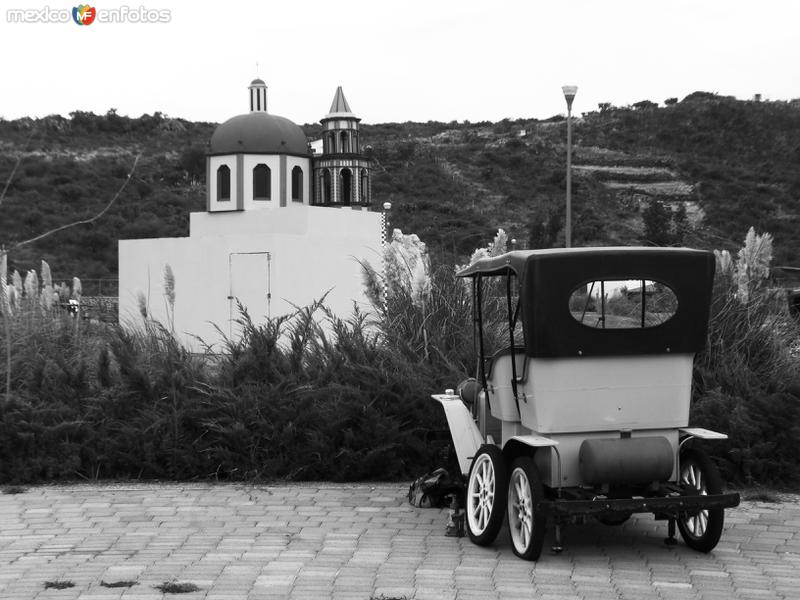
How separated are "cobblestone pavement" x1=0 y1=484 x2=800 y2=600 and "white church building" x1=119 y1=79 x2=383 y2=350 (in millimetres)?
18897

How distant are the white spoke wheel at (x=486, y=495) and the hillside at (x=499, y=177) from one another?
47.0 m

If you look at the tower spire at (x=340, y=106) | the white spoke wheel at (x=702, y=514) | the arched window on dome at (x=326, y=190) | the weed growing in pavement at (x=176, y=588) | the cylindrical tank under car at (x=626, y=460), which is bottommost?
the weed growing in pavement at (x=176, y=588)

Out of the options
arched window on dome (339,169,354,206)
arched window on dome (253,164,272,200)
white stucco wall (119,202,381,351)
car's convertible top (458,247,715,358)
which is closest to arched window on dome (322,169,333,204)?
arched window on dome (339,169,354,206)

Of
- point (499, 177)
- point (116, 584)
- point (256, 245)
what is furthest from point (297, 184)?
point (499, 177)

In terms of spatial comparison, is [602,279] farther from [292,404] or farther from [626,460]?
[292,404]

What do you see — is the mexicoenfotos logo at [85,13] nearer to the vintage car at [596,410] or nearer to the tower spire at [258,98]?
the vintage car at [596,410]

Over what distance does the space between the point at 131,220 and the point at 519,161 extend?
32425 mm

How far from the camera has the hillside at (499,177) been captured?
208ft

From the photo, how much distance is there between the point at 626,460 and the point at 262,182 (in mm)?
29099

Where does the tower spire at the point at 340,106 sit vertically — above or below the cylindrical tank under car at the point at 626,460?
above

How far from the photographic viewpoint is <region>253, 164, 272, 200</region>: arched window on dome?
34531 millimetres

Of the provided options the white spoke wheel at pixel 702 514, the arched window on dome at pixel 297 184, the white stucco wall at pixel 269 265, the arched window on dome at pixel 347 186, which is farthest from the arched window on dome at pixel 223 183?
the white spoke wheel at pixel 702 514

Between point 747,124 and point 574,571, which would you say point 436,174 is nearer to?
point 747,124

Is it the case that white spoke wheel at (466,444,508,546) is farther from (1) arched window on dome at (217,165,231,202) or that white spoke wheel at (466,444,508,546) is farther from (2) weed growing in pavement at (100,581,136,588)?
(1) arched window on dome at (217,165,231,202)
